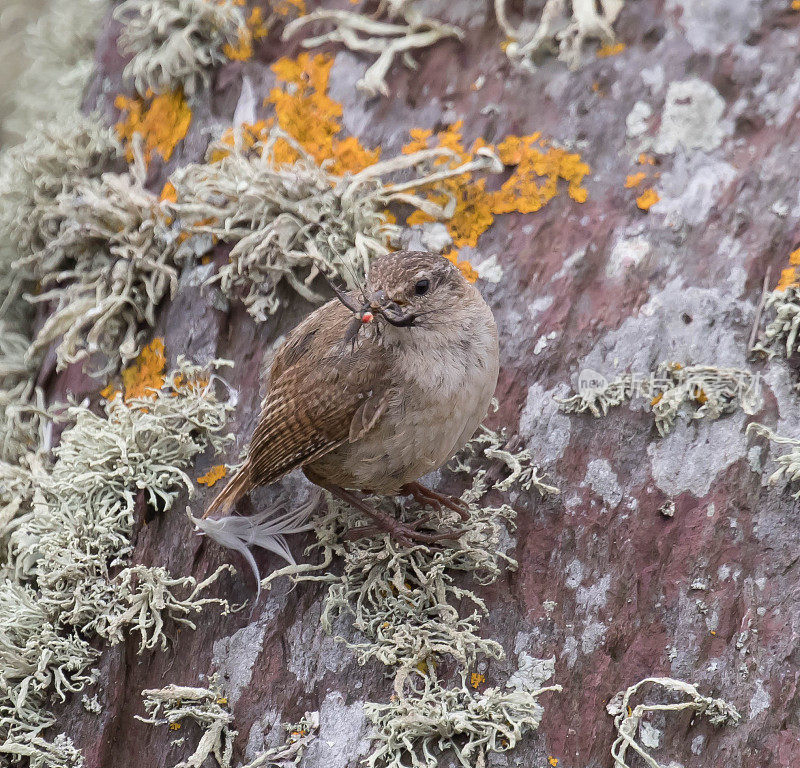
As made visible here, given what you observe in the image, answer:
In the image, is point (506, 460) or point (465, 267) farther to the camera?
point (465, 267)

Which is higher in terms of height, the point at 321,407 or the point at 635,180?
the point at 635,180

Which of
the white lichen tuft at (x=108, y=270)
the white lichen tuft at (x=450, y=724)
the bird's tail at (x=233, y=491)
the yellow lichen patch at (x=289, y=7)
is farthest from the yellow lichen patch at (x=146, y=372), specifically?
the yellow lichen patch at (x=289, y=7)

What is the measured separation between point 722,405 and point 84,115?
11.6 feet

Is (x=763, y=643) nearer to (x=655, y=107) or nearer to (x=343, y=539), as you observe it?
(x=343, y=539)

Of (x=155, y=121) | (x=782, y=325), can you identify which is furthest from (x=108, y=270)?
(x=782, y=325)

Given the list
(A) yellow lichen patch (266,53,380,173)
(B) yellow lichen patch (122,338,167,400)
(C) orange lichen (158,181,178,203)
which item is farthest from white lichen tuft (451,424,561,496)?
(C) orange lichen (158,181,178,203)

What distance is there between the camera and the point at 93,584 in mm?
3012

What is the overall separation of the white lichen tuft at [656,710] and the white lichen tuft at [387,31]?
2894mm

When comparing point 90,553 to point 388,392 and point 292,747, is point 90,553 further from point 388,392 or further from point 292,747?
point 388,392

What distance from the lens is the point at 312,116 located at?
4.03 m

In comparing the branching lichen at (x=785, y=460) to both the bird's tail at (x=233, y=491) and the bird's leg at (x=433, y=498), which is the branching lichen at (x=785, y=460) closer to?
the bird's leg at (x=433, y=498)

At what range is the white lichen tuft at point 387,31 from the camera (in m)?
4.08

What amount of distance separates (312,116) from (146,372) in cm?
145

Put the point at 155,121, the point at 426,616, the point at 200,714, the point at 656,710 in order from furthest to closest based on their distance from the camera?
the point at 155,121 < the point at 426,616 < the point at 200,714 < the point at 656,710
